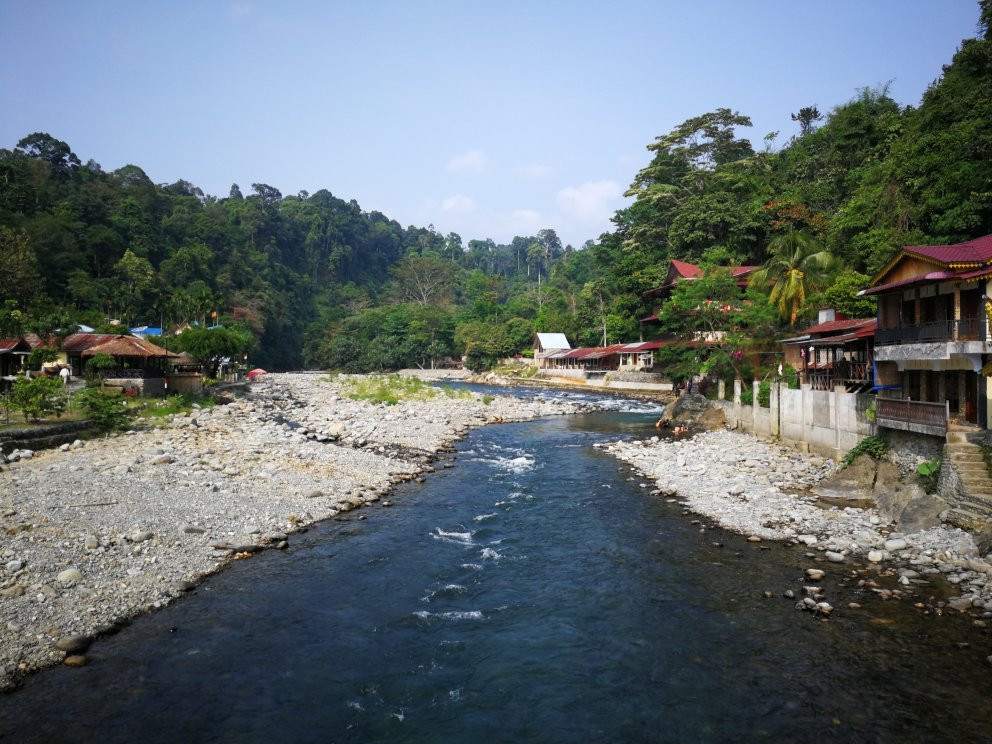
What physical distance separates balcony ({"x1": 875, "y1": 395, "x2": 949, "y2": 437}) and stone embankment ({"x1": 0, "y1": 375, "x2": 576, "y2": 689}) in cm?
1614

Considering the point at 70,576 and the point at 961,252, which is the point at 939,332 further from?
the point at 70,576

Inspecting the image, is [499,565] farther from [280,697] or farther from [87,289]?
[87,289]

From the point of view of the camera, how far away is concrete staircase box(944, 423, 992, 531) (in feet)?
43.9

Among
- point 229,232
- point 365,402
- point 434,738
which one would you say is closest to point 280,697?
point 434,738

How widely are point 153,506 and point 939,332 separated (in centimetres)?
2210

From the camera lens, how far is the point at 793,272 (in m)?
36.4

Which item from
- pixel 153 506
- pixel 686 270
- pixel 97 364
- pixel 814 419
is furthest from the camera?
pixel 686 270

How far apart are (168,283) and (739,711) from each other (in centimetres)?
8833

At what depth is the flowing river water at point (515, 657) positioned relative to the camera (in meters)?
8.30

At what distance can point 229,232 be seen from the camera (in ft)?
348

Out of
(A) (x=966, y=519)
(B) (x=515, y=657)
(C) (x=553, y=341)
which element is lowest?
(B) (x=515, y=657)

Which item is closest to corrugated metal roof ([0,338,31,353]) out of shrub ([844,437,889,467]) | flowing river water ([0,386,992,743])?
flowing river water ([0,386,992,743])

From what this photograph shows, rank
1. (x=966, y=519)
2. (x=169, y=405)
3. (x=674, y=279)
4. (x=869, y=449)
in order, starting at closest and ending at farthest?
1. (x=966, y=519)
2. (x=869, y=449)
3. (x=169, y=405)
4. (x=674, y=279)

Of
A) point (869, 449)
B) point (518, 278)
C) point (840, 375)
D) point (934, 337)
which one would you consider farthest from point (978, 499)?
point (518, 278)
